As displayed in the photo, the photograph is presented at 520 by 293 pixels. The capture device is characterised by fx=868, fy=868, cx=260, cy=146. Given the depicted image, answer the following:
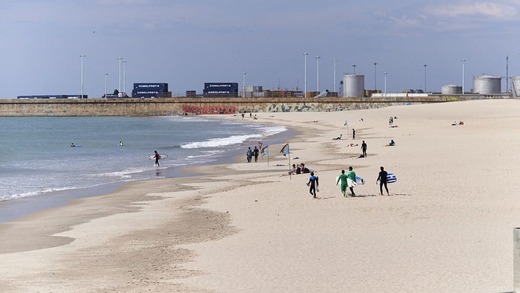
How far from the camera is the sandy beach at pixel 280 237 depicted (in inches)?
634

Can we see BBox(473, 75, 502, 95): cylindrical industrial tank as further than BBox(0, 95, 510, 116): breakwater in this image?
Yes

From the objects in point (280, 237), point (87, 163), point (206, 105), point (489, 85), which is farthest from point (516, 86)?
point (280, 237)

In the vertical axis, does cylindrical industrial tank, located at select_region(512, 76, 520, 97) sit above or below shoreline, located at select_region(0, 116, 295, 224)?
above

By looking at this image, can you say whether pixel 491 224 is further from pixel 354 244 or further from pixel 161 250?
pixel 161 250

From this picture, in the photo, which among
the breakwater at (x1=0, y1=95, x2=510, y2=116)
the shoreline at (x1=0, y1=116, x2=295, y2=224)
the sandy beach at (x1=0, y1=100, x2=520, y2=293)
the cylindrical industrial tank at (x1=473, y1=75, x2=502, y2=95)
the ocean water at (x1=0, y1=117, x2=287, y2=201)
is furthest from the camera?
the cylindrical industrial tank at (x1=473, y1=75, x2=502, y2=95)

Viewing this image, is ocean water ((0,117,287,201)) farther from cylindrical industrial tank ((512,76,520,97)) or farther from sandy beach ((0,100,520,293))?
cylindrical industrial tank ((512,76,520,97))

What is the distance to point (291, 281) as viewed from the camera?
1602 cm

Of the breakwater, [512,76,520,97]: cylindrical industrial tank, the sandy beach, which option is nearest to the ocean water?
the sandy beach

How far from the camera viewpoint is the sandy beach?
16.1 m

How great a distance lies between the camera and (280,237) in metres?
20.9

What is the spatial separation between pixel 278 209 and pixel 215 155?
32.3m

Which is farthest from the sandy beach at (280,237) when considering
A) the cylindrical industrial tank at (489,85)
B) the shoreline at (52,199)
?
the cylindrical industrial tank at (489,85)

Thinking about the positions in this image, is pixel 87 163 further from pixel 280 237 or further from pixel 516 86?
pixel 516 86

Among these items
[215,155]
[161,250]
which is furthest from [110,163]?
[161,250]
